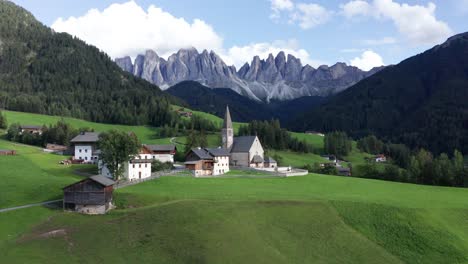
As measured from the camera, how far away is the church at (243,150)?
118625 mm

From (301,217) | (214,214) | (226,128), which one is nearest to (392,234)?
(301,217)

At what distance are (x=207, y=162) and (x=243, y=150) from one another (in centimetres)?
2037

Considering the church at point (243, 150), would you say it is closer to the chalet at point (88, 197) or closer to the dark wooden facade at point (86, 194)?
the chalet at point (88, 197)

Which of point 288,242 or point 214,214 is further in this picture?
point 214,214

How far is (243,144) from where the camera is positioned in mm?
121250

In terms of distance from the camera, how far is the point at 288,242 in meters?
51.8

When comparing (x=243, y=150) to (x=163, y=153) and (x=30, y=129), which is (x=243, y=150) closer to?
(x=163, y=153)

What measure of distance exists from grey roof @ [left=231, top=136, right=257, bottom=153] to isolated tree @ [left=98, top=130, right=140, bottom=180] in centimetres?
4268

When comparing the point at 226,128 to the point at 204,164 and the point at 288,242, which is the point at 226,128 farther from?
the point at 288,242

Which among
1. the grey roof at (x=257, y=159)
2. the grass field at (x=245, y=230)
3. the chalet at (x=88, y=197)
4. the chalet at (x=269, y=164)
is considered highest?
the grey roof at (x=257, y=159)

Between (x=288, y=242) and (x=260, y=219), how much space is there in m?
6.57

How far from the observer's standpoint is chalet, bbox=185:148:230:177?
99.6 metres

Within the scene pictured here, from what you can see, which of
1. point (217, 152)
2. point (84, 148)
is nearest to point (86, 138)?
point (84, 148)

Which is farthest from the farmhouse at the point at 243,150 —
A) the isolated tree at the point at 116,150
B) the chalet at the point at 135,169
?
the isolated tree at the point at 116,150
